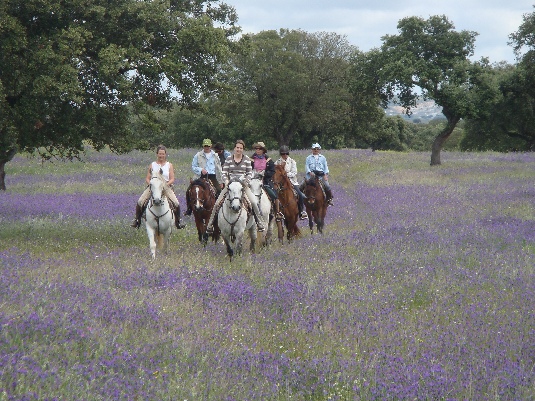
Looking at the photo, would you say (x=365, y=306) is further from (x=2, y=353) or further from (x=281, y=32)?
(x=281, y=32)

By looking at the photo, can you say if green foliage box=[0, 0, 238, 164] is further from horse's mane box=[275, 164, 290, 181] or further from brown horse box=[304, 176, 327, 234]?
brown horse box=[304, 176, 327, 234]

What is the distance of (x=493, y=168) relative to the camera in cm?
3725

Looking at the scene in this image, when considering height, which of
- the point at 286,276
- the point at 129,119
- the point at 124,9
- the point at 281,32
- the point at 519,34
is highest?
the point at 281,32

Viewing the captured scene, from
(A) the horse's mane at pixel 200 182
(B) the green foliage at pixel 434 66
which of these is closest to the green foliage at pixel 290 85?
(B) the green foliage at pixel 434 66

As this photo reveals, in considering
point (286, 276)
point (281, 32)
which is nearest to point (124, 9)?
point (286, 276)

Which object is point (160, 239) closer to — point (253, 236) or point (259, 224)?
point (253, 236)

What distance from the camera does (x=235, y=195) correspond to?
12234mm

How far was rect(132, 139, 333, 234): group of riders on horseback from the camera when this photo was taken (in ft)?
42.8

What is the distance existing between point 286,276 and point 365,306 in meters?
2.01

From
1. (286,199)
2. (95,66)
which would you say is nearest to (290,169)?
(286,199)

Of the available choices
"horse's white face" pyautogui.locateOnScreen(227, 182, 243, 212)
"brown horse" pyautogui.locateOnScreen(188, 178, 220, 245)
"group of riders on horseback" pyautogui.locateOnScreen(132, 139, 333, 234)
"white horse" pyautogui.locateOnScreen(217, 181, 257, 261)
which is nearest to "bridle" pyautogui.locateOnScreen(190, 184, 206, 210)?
"brown horse" pyautogui.locateOnScreen(188, 178, 220, 245)

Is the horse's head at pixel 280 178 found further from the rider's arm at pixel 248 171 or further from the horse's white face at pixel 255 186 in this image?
the rider's arm at pixel 248 171

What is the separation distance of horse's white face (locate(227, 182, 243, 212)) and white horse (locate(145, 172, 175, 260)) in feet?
5.02

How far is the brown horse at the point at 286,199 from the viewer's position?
15477 mm
